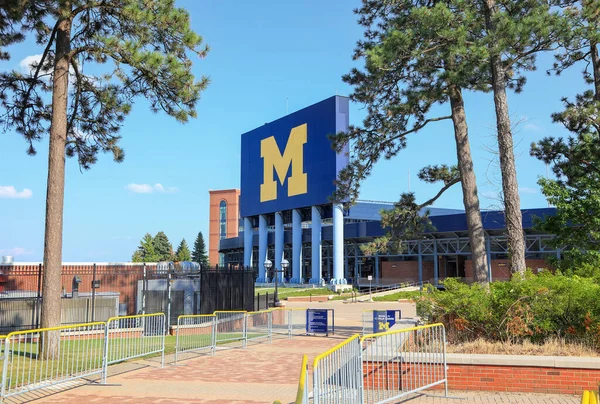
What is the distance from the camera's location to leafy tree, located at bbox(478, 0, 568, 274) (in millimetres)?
13484

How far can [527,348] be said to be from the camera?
10398 millimetres

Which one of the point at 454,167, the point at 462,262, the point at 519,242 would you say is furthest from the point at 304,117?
the point at 519,242

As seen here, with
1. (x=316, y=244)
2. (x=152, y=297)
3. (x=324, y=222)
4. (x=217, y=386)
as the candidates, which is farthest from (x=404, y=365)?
(x=324, y=222)

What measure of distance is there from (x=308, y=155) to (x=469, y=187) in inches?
1749

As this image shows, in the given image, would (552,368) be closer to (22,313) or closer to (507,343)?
(507,343)

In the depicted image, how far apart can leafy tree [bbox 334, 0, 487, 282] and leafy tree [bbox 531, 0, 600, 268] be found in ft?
9.06

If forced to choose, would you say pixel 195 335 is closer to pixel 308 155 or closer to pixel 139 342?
pixel 139 342

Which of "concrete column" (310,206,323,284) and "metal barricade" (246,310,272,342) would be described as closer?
"metal barricade" (246,310,272,342)

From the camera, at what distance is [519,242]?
14375 millimetres

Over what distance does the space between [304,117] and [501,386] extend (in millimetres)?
53062

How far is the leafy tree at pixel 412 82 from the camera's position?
1415 cm

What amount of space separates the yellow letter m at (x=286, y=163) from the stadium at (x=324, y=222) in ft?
0.36

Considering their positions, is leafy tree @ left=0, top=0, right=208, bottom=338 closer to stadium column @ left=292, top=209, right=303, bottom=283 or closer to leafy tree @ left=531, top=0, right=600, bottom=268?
leafy tree @ left=531, top=0, right=600, bottom=268

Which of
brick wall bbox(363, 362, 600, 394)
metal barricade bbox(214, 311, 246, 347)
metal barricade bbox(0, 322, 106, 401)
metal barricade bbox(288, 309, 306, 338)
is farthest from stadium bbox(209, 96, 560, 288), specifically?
brick wall bbox(363, 362, 600, 394)
